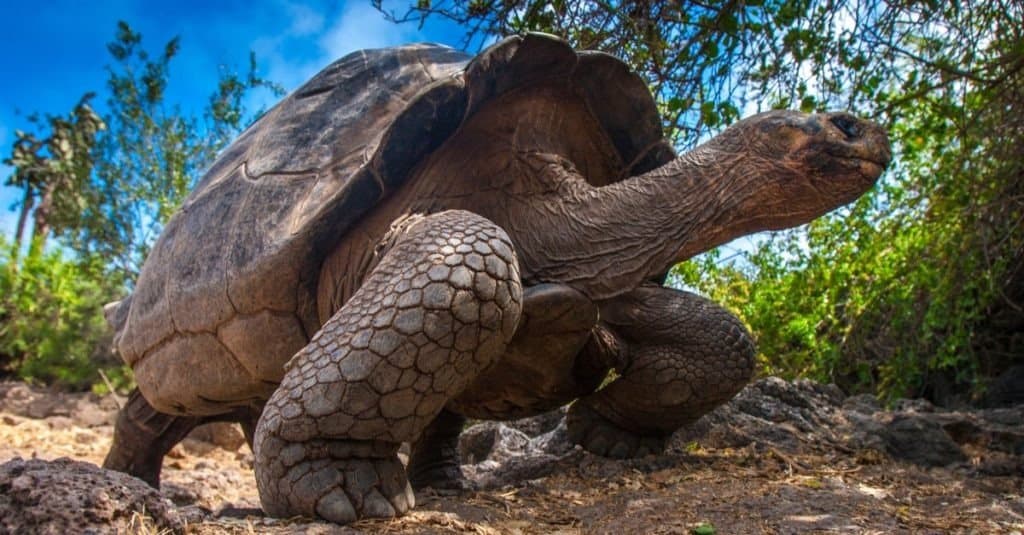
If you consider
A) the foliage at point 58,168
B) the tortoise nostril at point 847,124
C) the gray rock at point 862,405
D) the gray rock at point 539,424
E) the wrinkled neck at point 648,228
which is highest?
the foliage at point 58,168

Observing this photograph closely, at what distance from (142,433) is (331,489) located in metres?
2.91

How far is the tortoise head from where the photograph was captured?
271 centimetres

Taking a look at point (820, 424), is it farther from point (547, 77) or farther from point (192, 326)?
point (192, 326)

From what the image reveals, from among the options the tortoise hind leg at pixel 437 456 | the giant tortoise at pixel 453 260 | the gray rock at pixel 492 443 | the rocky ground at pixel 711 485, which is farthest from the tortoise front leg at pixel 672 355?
the gray rock at pixel 492 443

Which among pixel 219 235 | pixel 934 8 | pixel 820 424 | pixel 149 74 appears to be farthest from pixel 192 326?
pixel 149 74

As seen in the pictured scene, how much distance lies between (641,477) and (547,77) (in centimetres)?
153

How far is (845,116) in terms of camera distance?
2.75 m

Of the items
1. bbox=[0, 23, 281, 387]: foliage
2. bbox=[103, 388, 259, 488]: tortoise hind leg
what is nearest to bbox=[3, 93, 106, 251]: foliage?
bbox=[0, 23, 281, 387]: foliage

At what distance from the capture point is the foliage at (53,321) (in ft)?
39.0

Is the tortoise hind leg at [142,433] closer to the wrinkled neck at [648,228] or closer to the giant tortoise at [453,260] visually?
the giant tortoise at [453,260]

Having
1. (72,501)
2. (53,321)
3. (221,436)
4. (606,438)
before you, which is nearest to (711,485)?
(606,438)

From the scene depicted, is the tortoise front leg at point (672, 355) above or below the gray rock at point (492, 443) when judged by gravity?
above

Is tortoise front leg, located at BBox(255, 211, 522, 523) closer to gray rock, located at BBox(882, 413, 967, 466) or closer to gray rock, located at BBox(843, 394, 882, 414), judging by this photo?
gray rock, located at BBox(882, 413, 967, 466)

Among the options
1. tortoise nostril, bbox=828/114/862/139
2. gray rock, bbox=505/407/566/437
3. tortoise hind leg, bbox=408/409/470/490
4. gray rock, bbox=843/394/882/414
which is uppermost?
tortoise nostril, bbox=828/114/862/139
